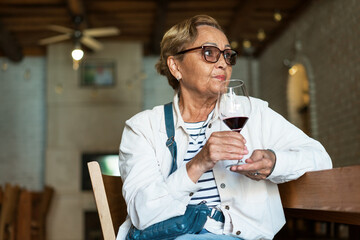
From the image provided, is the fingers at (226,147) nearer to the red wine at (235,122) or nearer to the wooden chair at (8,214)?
the red wine at (235,122)

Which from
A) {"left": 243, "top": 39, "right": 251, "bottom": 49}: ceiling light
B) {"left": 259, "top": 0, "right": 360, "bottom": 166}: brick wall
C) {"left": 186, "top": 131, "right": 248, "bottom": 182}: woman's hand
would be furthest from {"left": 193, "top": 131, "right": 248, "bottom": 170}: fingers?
{"left": 243, "top": 39, "right": 251, "bottom": 49}: ceiling light

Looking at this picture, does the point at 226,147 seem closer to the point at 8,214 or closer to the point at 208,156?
the point at 208,156

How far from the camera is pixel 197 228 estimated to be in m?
1.39

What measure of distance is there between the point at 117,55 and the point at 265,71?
113 inches

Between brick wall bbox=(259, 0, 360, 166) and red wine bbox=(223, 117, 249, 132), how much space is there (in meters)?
4.11

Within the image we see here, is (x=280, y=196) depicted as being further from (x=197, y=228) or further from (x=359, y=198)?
(x=359, y=198)

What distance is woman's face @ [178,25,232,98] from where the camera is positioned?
1710mm

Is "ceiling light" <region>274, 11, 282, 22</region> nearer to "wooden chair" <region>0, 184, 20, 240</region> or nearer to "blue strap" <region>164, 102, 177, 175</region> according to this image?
"wooden chair" <region>0, 184, 20, 240</region>

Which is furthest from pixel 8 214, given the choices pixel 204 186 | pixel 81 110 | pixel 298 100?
pixel 298 100

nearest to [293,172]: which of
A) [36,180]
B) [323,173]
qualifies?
[323,173]

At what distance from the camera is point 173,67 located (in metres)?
1.91

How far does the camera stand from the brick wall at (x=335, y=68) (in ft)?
16.8

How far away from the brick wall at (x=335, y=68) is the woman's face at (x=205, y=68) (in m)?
3.66

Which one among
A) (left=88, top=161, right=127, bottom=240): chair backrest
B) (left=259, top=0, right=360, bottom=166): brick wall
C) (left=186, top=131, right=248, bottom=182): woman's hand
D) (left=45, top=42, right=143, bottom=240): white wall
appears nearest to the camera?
(left=186, top=131, right=248, bottom=182): woman's hand
